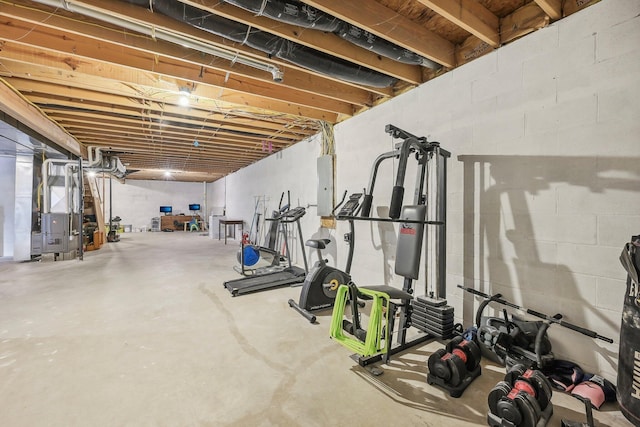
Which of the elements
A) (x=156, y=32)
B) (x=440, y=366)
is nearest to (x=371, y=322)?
(x=440, y=366)

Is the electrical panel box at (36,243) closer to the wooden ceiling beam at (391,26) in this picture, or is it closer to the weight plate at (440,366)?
the wooden ceiling beam at (391,26)

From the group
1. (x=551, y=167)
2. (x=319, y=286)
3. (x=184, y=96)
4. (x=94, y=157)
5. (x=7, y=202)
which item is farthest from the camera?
(x=94, y=157)

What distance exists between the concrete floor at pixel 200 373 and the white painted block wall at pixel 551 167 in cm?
64

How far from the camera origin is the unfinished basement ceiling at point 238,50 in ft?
6.73

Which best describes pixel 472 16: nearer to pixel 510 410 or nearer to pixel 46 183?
pixel 510 410

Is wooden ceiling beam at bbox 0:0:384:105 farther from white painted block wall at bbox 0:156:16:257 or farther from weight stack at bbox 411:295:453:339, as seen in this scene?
white painted block wall at bbox 0:156:16:257

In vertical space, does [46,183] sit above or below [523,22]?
below

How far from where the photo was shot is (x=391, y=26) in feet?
7.34

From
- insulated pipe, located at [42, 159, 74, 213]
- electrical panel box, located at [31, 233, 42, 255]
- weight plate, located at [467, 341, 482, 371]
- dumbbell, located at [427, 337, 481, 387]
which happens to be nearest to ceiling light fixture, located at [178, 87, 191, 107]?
dumbbell, located at [427, 337, 481, 387]

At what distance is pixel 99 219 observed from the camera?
883 cm

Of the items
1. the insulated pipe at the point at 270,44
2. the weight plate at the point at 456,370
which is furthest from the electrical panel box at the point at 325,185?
the weight plate at the point at 456,370

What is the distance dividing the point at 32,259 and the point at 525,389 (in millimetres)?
9056

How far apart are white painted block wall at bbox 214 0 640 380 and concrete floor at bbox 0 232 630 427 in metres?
0.64

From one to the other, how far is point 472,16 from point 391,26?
1.99ft
